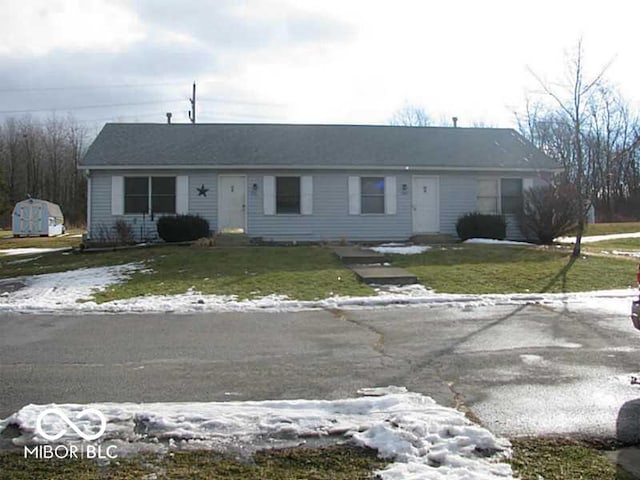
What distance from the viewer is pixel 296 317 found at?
866 cm

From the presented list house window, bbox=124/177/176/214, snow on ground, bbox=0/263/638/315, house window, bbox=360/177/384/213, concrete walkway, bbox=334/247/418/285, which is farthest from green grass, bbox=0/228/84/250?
snow on ground, bbox=0/263/638/315

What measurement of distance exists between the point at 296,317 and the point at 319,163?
11354mm

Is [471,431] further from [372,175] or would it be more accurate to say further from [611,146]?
[611,146]

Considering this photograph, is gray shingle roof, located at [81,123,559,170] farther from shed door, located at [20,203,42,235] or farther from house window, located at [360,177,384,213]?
shed door, located at [20,203,42,235]

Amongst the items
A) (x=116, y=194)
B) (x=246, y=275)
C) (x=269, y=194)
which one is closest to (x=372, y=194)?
(x=269, y=194)

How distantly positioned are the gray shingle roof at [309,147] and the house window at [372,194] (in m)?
0.63

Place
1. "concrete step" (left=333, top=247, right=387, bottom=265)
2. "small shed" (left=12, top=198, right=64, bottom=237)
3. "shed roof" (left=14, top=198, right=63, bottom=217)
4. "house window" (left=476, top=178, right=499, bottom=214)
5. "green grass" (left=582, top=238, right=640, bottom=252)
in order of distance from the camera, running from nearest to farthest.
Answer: "concrete step" (left=333, top=247, right=387, bottom=265) < "house window" (left=476, top=178, right=499, bottom=214) < "green grass" (left=582, top=238, right=640, bottom=252) < "small shed" (left=12, top=198, right=64, bottom=237) < "shed roof" (left=14, top=198, right=63, bottom=217)

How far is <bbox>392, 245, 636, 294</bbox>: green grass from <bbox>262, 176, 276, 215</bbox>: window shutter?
5816 millimetres

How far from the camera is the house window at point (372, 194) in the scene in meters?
19.7

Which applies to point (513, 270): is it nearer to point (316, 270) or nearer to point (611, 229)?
point (316, 270)

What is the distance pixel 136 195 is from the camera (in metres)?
19.3

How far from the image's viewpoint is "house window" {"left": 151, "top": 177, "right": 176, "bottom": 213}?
1923 cm

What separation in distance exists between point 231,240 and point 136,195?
3.85 m

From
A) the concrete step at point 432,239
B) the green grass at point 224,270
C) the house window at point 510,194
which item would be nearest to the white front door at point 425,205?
the concrete step at point 432,239
